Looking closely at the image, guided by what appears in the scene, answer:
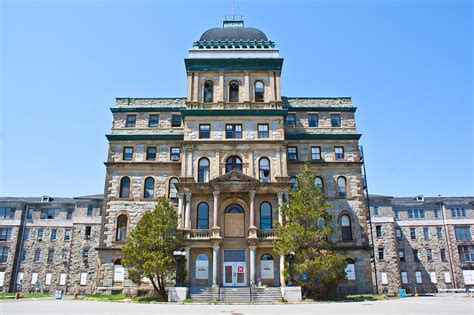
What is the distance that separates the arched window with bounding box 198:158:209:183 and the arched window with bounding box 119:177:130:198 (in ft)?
26.1

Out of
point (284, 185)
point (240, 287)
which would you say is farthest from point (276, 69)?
point (240, 287)

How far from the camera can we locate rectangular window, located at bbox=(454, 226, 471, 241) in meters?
57.9

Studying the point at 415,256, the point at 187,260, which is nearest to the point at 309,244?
the point at 187,260

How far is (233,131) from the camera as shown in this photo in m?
36.7

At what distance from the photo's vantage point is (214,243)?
31469mm

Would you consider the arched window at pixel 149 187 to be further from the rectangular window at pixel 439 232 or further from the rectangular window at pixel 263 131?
the rectangular window at pixel 439 232

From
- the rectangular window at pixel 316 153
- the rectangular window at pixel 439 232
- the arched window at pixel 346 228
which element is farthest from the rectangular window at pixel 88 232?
the rectangular window at pixel 439 232

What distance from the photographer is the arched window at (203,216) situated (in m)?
33.6

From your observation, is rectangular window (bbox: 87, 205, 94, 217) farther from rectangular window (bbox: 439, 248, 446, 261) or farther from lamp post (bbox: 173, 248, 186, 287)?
rectangular window (bbox: 439, 248, 446, 261)

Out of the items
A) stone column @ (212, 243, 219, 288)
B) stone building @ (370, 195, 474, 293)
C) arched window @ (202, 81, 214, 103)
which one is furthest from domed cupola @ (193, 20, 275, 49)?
stone building @ (370, 195, 474, 293)

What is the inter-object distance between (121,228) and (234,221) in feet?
37.7

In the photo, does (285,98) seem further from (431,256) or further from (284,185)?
(431,256)

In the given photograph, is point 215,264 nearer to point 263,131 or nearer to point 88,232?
point 263,131

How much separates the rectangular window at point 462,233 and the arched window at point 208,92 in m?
45.1
